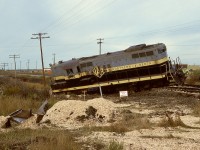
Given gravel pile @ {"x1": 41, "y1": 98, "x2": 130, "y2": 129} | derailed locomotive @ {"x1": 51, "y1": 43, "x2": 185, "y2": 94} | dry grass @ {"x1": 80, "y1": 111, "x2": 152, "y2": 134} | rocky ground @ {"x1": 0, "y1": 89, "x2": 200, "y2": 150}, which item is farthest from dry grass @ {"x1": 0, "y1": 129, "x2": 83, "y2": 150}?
derailed locomotive @ {"x1": 51, "y1": 43, "x2": 185, "y2": 94}

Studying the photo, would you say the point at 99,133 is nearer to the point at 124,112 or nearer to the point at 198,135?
the point at 198,135

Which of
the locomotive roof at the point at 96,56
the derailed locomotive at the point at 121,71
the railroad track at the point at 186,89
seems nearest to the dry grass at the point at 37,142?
the railroad track at the point at 186,89

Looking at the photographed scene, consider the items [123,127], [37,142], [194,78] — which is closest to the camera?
[37,142]

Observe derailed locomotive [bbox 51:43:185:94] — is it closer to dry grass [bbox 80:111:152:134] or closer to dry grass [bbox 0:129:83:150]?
dry grass [bbox 80:111:152:134]

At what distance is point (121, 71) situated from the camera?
2842 cm

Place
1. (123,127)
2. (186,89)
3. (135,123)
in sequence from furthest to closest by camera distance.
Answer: (186,89) → (135,123) → (123,127)

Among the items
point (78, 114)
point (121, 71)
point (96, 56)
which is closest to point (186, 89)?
point (121, 71)

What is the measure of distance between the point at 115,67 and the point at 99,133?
18096 millimetres

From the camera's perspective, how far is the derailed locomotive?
26453mm

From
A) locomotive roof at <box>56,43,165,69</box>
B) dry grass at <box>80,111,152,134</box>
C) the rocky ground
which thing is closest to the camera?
the rocky ground

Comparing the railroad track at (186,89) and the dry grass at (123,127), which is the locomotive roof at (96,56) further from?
the dry grass at (123,127)

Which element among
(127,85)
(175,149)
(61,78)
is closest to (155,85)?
(127,85)

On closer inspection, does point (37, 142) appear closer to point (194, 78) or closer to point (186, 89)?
point (186, 89)

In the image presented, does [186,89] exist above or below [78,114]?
above
